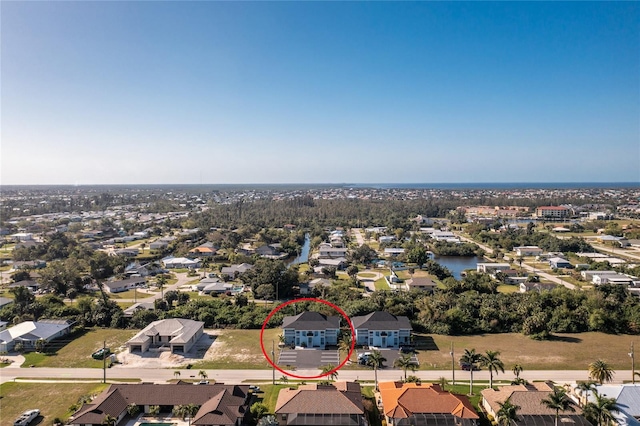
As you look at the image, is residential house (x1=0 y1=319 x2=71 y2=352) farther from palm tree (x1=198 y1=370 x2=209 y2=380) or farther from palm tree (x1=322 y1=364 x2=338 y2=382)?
palm tree (x1=322 y1=364 x2=338 y2=382)

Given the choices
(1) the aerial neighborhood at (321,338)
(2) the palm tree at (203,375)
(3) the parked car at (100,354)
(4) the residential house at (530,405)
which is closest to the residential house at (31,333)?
(1) the aerial neighborhood at (321,338)

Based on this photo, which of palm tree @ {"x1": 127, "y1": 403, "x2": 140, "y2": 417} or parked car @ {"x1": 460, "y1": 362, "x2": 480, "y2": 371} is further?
parked car @ {"x1": 460, "y1": 362, "x2": 480, "y2": 371}

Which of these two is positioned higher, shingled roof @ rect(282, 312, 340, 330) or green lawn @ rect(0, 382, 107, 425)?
shingled roof @ rect(282, 312, 340, 330)

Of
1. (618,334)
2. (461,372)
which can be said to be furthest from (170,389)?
(618,334)

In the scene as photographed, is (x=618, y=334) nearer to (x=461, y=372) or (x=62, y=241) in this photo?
(x=461, y=372)

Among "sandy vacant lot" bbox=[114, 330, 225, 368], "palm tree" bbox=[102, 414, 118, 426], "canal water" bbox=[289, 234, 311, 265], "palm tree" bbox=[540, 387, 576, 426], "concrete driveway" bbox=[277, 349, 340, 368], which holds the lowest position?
"canal water" bbox=[289, 234, 311, 265]

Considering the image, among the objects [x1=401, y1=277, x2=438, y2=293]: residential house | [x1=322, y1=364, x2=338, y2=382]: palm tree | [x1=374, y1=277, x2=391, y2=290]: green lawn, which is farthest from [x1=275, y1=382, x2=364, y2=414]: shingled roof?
[x1=374, y1=277, x2=391, y2=290]: green lawn
